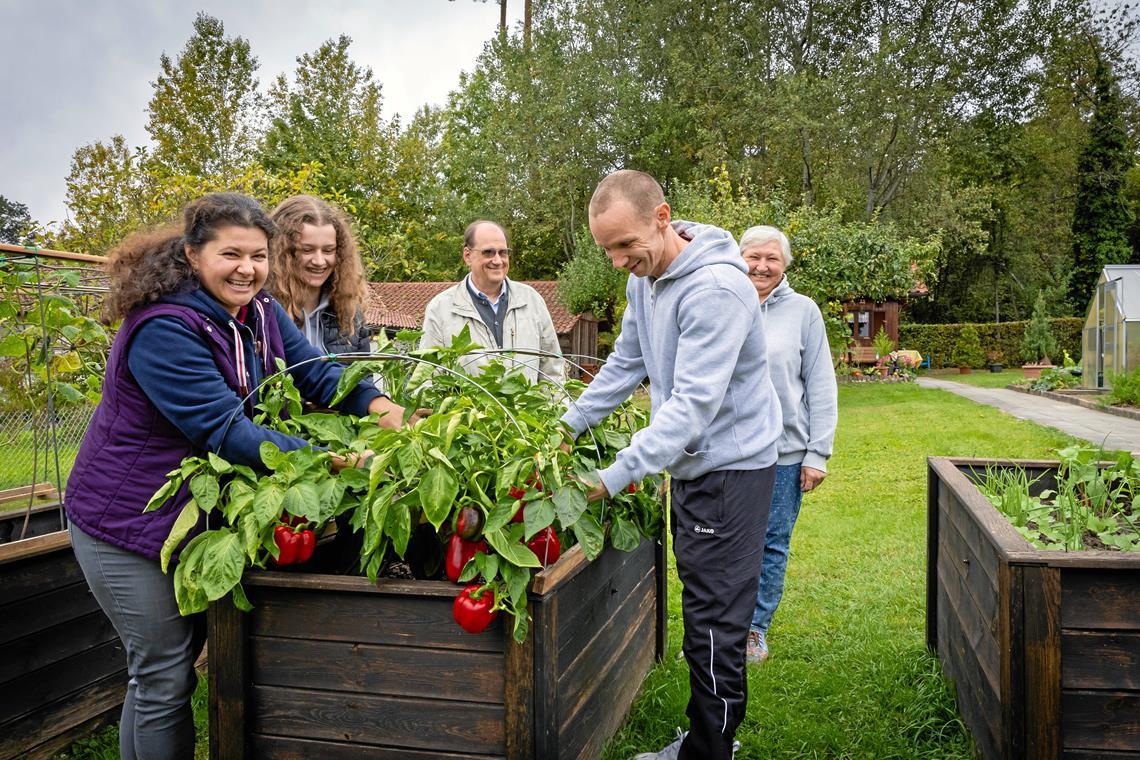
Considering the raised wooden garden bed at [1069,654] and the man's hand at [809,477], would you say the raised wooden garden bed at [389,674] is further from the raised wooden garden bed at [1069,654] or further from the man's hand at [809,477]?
the man's hand at [809,477]

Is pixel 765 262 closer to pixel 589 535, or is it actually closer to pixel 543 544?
pixel 589 535

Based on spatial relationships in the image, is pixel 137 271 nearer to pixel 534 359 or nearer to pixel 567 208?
pixel 534 359

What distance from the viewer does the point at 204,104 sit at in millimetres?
20891

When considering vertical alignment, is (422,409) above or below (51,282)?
below

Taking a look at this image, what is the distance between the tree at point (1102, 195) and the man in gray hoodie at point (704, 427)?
31.2 m

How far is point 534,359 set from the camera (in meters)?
4.03

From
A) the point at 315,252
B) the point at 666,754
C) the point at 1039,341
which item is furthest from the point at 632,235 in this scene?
the point at 1039,341

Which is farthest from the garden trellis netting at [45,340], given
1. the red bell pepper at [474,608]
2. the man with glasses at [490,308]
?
the red bell pepper at [474,608]

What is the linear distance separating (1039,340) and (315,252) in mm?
26284

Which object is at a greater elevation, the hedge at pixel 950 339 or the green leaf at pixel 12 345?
the green leaf at pixel 12 345

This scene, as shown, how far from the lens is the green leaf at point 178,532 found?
205 cm

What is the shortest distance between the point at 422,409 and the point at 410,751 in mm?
941

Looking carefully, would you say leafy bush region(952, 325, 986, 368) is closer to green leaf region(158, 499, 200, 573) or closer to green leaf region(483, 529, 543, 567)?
green leaf region(483, 529, 543, 567)

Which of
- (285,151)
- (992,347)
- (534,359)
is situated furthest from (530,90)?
(534,359)
